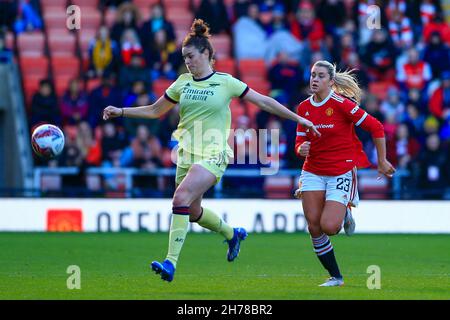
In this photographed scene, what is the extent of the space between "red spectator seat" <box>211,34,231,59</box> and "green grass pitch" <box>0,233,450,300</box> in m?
6.25

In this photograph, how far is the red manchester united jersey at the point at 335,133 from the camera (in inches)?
460

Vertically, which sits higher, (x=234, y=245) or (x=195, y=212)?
(x=195, y=212)

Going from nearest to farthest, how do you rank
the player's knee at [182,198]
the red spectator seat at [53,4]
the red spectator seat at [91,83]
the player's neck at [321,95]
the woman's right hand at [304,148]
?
1. the player's knee at [182,198]
2. the woman's right hand at [304,148]
3. the player's neck at [321,95]
4. the red spectator seat at [91,83]
5. the red spectator seat at [53,4]

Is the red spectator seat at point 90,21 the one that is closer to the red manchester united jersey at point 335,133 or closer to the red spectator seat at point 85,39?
the red spectator seat at point 85,39

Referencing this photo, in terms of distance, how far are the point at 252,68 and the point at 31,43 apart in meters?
4.67

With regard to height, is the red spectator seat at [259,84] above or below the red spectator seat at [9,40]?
below

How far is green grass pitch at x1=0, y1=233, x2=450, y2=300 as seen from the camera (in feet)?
35.0

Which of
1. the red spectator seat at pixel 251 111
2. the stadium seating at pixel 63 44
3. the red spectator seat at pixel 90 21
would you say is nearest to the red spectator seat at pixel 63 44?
the stadium seating at pixel 63 44

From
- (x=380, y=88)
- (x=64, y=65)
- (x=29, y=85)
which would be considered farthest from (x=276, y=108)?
(x=64, y=65)

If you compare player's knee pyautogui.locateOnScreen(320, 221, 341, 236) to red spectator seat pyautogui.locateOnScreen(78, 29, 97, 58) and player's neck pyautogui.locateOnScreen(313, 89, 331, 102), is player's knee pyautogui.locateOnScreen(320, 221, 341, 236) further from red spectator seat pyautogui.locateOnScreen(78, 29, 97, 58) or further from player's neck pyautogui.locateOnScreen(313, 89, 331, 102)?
red spectator seat pyautogui.locateOnScreen(78, 29, 97, 58)

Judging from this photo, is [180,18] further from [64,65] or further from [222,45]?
[64,65]

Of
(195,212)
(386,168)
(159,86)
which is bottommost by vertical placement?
(195,212)

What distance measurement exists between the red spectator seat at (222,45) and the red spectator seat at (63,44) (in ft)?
9.85

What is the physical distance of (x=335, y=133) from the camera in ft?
38.7
